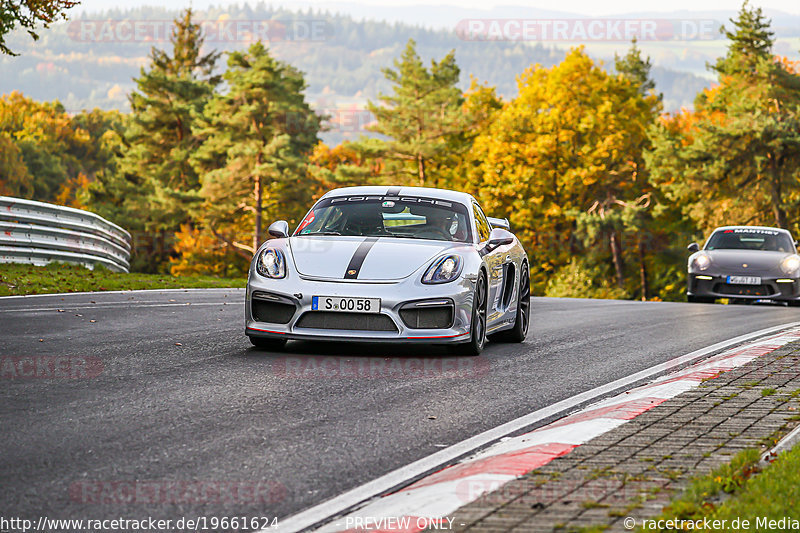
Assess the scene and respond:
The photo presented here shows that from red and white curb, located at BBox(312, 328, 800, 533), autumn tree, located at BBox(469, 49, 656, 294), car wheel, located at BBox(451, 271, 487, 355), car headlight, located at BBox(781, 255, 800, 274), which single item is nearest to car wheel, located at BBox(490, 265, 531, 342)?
car wheel, located at BBox(451, 271, 487, 355)

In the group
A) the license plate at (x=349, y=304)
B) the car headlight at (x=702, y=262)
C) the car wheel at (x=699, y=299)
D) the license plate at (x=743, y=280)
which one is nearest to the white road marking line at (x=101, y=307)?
the license plate at (x=349, y=304)

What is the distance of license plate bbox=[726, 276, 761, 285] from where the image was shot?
19328 mm

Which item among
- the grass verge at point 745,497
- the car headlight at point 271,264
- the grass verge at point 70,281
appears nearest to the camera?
the grass verge at point 745,497

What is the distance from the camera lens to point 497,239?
9.58 meters

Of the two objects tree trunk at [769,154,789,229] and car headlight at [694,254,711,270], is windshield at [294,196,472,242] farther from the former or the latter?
tree trunk at [769,154,789,229]

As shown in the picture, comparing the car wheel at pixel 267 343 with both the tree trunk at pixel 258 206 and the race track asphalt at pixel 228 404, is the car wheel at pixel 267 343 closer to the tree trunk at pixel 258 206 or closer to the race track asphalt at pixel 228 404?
the race track asphalt at pixel 228 404

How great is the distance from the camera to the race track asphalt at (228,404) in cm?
419

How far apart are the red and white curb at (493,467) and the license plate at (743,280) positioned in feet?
41.5

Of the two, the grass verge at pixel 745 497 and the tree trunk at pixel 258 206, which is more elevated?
the tree trunk at pixel 258 206

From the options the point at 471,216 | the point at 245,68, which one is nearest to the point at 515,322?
the point at 471,216

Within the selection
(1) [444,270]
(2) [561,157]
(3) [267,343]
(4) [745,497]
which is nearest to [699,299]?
(1) [444,270]

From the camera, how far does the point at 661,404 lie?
6254 mm

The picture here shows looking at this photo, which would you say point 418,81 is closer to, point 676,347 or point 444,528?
point 676,347

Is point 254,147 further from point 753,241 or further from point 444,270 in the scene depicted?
point 444,270
